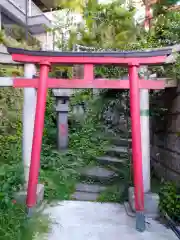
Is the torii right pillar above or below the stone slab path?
above

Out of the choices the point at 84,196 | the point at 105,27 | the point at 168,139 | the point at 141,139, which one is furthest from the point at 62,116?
the point at 105,27

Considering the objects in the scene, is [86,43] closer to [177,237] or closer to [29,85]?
[29,85]

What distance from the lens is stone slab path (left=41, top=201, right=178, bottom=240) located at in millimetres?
3629

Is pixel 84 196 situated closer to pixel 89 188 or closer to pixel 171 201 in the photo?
pixel 89 188

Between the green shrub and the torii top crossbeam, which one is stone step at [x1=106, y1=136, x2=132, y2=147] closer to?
the green shrub

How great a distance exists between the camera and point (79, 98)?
342 inches

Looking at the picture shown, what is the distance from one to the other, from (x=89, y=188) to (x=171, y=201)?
6.57ft

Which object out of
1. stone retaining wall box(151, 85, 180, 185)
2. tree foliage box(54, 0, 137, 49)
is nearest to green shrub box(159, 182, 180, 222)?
stone retaining wall box(151, 85, 180, 185)

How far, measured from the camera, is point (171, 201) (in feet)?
14.0

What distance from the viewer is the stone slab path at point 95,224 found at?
363cm

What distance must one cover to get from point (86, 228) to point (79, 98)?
5.29 meters

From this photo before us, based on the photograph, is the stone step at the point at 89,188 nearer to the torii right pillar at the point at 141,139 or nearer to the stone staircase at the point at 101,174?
the stone staircase at the point at 101,174

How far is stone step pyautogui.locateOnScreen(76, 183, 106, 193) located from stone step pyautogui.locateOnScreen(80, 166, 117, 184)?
0.20 metres

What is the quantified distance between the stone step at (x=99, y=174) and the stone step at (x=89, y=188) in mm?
200
